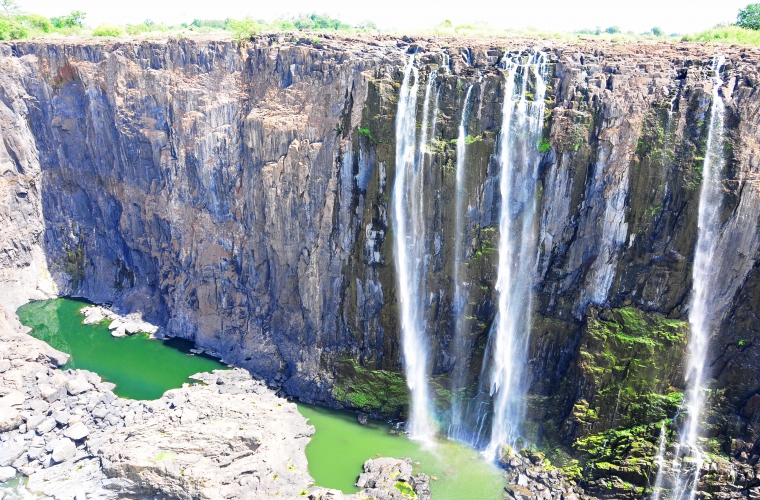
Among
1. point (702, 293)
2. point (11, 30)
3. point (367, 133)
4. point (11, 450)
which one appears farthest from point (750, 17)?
point (11, 30)

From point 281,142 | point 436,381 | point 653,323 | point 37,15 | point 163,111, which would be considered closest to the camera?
point 653,323

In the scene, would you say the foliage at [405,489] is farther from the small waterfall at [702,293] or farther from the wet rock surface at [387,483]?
the small waterfall at [702,293]

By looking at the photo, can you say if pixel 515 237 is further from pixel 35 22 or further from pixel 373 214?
pixel 35 22

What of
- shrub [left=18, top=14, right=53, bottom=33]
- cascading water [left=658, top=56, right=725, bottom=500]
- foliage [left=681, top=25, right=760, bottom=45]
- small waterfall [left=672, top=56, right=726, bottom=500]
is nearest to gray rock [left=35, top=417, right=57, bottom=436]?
cascading water [left=658, top=56, right=725, bottom=500]

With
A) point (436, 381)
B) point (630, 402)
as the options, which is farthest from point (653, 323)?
point (436, 381)

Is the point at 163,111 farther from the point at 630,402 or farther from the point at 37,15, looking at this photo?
the point at 630,402
